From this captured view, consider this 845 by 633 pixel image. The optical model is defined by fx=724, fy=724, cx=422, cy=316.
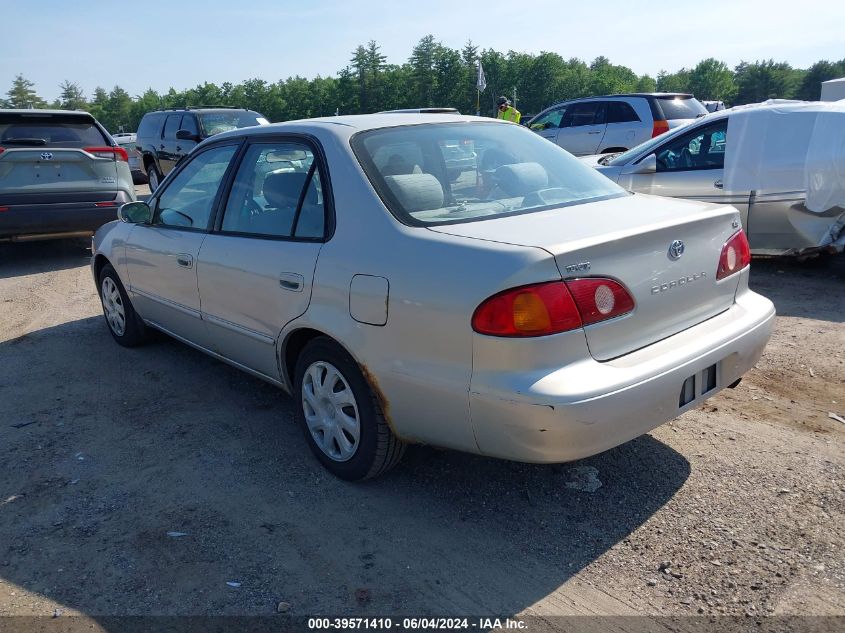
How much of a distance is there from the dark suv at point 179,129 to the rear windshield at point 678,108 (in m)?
7.47

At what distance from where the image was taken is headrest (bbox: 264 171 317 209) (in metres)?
3.69

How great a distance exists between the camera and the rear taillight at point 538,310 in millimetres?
2656

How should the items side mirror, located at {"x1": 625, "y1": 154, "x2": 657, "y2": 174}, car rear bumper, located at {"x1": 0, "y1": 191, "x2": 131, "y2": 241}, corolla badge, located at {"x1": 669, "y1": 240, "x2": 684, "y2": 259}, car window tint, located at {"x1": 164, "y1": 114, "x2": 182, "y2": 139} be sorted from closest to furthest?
corolla badge, located at {"x1": 669, "y1": 240, "x2": 684, "y2": 259} → side mirror, located at {"x1": 625, "y1": 154, "x2": 657, "y2": 174} → car rear bumper, located at {"x1": 0, "y1": 191, "x2": 131, "y2": 241} → car window tint, located at {"x1": 164, "y1": 114, "x2": 182, "y2": 139}

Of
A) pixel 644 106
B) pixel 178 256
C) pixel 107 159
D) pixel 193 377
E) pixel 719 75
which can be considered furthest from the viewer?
pixel 719 75

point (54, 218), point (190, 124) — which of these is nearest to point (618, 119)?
point (190, 124)

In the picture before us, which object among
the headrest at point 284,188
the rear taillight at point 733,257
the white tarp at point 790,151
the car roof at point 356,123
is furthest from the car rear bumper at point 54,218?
the rear taillight at point 733,257

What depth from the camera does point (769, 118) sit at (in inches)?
275

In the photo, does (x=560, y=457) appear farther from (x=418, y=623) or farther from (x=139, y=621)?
(x=139, y=621)

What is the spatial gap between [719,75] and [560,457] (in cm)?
10685

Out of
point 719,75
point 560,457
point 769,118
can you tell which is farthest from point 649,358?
point 719,75

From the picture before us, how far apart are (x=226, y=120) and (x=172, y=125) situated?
1.24 m

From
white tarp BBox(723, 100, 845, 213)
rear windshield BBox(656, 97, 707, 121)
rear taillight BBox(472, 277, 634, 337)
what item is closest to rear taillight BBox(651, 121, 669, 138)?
rear windshield BBox(656, 97, 707, 121)

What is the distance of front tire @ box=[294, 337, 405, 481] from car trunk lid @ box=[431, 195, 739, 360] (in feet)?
2.65

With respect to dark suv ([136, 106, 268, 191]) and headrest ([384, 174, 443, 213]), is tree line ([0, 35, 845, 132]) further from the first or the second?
headrest ([384, 174, 443, 213])
